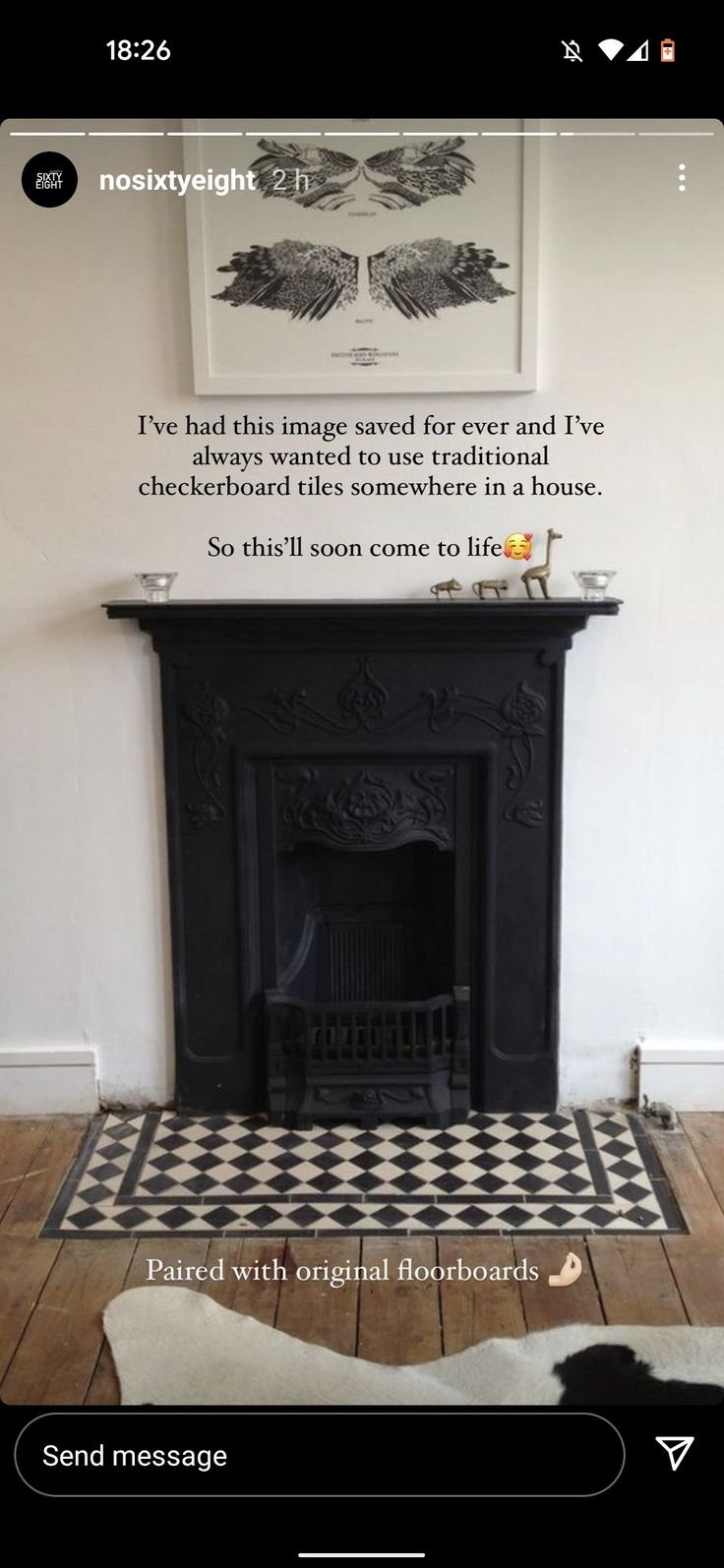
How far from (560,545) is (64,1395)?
1268mm

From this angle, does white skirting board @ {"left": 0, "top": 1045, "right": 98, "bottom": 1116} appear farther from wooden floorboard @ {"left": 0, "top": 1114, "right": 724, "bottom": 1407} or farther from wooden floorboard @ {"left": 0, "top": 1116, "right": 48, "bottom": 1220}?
wooden floorboard @ {"left": 0, "top": 1114, "right": 724, "bottom": 1407}

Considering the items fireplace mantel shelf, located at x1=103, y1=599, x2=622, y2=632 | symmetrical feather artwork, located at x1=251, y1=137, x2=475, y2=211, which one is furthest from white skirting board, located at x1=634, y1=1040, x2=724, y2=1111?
symmetrical feather artwork, located at x1=251, y1=137, x2=475, y2=211

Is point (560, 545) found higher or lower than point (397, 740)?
higher

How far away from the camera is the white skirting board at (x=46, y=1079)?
2.11 metres

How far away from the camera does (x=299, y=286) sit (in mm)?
1785

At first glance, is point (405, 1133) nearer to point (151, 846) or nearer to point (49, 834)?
point (151, 846)

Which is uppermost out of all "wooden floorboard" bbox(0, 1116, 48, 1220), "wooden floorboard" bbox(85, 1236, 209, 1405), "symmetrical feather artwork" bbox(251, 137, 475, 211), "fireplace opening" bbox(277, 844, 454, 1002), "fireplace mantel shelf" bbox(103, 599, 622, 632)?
"symmetrical feather artwork" bbox(251, 137, 475, 211)

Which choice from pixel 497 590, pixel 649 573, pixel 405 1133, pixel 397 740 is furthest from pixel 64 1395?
pixel 649 573

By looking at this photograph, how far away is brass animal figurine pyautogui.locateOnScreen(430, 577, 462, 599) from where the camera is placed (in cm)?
191

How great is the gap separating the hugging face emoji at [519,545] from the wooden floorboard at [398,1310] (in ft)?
3.11
